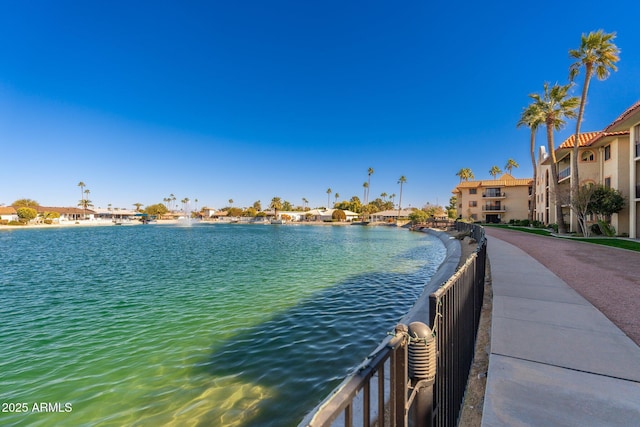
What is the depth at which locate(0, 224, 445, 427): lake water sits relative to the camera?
515cm

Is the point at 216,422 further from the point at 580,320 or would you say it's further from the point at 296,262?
the point at 296,262

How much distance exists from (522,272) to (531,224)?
131ft

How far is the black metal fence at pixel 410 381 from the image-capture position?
138 cm

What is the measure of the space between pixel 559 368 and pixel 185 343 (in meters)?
7.54

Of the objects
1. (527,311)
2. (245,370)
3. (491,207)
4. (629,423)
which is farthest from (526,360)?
(491,207)

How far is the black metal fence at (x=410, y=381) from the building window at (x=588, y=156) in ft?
121

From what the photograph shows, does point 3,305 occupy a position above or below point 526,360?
below

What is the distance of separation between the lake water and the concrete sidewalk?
303cm

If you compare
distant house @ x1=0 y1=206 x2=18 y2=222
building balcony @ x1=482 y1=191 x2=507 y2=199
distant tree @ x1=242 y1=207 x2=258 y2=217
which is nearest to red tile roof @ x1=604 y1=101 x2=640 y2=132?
building balcony @ x1=482 y1=191 x2=507 y2=199

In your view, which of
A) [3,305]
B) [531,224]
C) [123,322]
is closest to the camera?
[123,322]

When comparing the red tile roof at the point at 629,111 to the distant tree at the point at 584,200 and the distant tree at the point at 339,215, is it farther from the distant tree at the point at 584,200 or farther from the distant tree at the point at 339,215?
the distant tree at the point at 339,215

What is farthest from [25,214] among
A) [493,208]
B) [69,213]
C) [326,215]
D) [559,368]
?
[493,208]

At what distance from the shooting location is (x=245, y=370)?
6223 millimetres

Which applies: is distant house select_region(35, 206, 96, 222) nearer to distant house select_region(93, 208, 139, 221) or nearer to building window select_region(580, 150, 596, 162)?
distant house select_region(93, 208, 139, 221)
